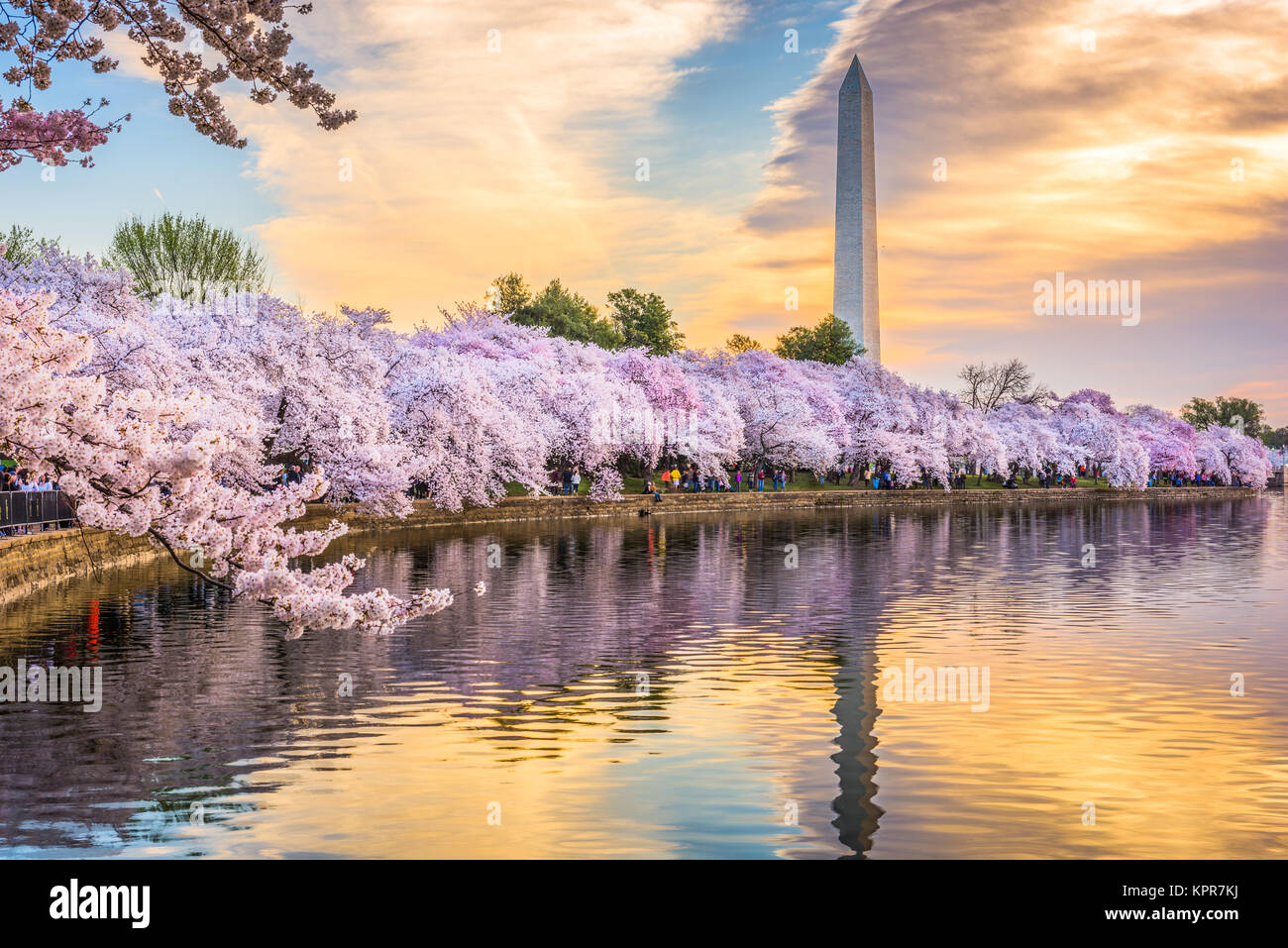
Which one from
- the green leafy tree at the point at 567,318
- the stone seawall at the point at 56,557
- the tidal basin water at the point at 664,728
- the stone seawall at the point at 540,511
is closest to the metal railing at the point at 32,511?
the stone seawall at the point at 56,557

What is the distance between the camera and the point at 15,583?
26.7 metres

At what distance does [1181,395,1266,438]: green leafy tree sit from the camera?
18875cm

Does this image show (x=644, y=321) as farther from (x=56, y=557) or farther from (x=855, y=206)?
(x=56, y=557)

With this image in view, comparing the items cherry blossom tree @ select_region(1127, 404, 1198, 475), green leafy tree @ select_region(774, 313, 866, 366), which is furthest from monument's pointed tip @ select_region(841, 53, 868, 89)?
cherry blossom tree @ select_region(1127, 404, 1198, 475)

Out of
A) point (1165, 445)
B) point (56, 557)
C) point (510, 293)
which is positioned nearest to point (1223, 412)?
point (1165, 445)

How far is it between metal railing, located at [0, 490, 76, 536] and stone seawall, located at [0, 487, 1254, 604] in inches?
25.7

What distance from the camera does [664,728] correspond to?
46.2 ft

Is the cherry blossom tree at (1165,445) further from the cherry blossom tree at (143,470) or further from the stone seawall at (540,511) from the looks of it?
the cherry blossom tree at (143,470)

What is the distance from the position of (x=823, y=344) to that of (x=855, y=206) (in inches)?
1329

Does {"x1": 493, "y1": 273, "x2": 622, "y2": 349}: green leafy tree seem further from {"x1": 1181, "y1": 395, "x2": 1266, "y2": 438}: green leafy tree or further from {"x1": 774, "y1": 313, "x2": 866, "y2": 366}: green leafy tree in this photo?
{"x1": 1181, "y1": 395, "x2": 1266, "y2": 438}: green leafy tree

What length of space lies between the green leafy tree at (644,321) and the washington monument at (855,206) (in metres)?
23.4

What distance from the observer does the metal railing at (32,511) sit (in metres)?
28.4
